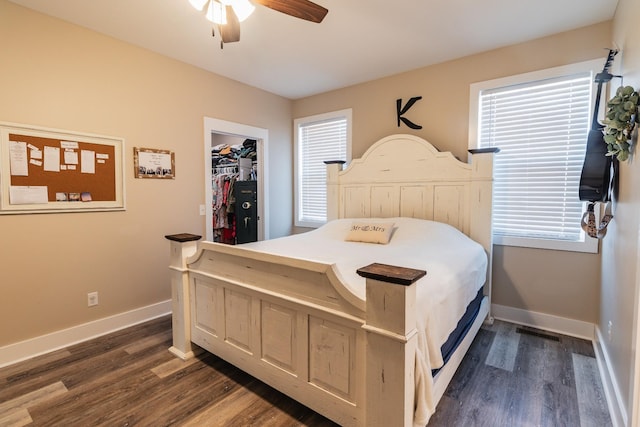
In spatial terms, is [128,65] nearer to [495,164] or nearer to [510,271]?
[495,164]

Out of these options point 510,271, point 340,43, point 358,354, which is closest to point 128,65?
point 340,43

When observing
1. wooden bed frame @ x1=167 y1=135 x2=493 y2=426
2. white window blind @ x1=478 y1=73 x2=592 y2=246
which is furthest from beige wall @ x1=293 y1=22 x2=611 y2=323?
wooden bed frame @ x1=167 y1=135 x2=493 y2=426

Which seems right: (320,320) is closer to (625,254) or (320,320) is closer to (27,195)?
(625,254)

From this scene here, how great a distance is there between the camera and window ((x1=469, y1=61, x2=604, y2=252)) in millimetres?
2533

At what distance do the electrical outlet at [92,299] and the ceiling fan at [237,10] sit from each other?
7.67 ft

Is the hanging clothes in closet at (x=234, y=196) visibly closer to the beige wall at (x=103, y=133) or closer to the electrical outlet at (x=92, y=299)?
the beige wall at (x=103, y=133)

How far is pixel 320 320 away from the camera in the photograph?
1.49 meters

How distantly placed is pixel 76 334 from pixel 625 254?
3.85 m

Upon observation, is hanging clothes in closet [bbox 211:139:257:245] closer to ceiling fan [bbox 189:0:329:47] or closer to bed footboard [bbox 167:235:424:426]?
bed footboard [bbox 167:235:424:426]

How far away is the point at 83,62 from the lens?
248 centimetres

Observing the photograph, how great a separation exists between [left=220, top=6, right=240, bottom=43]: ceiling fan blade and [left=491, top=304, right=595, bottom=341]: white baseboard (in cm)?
316

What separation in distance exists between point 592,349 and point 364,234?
1969mm

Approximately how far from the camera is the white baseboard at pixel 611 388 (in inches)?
59.4

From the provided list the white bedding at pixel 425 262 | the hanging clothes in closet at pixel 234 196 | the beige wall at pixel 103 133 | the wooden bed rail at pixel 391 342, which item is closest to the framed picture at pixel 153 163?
the beige wall at pixel 103 133
